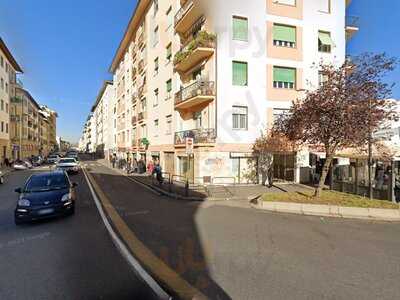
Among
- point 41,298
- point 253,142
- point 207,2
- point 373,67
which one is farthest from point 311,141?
point 207,2

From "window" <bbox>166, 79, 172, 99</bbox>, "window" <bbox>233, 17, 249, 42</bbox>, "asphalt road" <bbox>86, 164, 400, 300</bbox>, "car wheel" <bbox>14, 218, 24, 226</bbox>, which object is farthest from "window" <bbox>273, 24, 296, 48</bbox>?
"car wheel" <bbox>14, 218, 24, 226</bbox>

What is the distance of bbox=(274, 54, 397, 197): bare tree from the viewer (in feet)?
31.4

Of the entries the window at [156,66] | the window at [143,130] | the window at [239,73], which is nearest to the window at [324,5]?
the window at [239,73]

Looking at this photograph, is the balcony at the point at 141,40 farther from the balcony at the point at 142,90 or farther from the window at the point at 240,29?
the window at the point at 240,29

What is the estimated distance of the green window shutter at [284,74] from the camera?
18.5m

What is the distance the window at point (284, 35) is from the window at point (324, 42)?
2.20 m

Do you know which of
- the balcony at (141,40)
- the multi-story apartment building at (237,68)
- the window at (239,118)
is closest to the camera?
the multi-story apartment building at (237,68)

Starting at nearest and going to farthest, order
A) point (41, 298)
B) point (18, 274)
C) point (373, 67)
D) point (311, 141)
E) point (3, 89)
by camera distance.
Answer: point (41, 298)
point (18, 274)
point (373, 67)
point (311, 141)
point (3, 89)

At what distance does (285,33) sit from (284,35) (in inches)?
6.9

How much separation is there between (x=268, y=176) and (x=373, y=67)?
979 centimetres

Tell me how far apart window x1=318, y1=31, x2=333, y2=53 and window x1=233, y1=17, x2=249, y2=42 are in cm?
581

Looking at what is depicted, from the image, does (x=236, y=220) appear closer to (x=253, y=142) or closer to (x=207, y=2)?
(x=253, y=142)

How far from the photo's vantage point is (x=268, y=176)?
18047mm

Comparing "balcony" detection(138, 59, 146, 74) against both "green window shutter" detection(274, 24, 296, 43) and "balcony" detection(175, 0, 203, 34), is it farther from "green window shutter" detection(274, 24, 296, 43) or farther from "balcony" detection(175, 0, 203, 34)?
"green window shutter" detection(274, 24, 296, 43)
